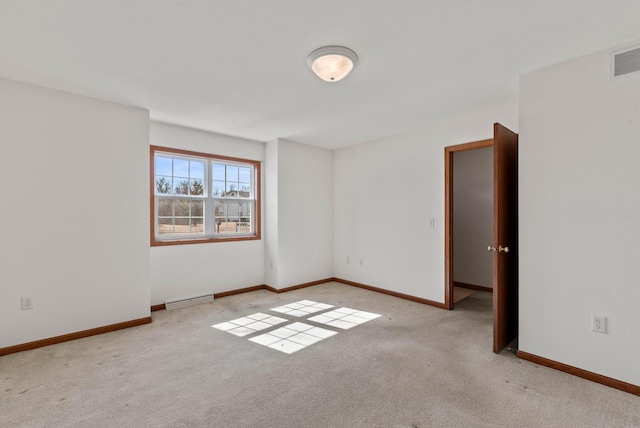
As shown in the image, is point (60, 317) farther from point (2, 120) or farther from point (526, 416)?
point (526, 416)

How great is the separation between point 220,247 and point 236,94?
2.44m

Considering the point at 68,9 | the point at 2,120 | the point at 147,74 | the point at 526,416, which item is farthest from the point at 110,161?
the point at 526,416

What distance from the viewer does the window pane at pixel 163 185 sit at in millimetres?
4055

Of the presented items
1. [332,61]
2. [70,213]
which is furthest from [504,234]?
[70,213]

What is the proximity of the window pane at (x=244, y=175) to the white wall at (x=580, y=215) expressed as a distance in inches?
152

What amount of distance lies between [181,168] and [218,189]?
610 mm

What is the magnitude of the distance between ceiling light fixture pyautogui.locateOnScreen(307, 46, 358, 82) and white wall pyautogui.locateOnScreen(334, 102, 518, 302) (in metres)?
2.13

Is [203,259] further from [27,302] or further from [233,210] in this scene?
[27,302]

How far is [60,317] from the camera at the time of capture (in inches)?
116

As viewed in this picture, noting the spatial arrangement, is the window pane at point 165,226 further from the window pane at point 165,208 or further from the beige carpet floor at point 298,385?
the beige carpet floor at point 298,385

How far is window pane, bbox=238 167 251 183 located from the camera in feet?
16.3

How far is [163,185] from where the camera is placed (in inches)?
162

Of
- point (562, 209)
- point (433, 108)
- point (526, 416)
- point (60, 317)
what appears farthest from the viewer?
point (433, 108)

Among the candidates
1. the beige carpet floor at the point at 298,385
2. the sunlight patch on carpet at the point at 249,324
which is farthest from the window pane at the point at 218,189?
the beige carpet floor at the point at 298,385
